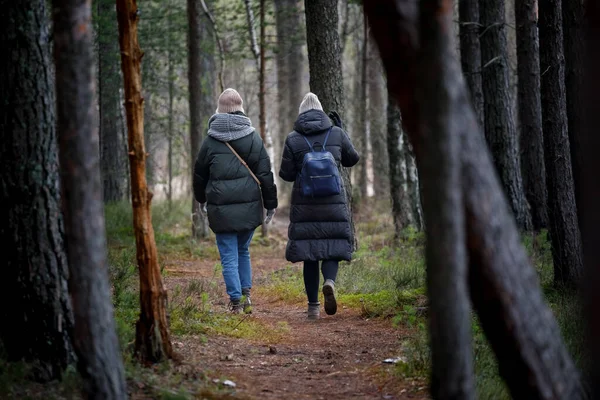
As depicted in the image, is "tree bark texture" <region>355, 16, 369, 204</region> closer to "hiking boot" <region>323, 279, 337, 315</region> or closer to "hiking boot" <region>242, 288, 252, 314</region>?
"hiking boot" <region>242, 288, 252, 314</region>

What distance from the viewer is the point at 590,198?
3.69m

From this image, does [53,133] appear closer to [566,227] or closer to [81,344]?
[81,344]

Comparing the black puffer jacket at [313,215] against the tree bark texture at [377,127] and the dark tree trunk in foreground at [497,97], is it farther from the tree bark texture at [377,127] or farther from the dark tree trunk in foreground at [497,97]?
the tree bark texture at [377,127]

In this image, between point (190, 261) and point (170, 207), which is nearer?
point (190, 261)

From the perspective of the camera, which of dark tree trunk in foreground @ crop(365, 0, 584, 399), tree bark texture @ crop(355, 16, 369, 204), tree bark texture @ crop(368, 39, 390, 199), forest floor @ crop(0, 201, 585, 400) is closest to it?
dark tree trunk in foreground @ crop(365, 0, 584, 399)

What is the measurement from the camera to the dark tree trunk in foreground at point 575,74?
8.84 meters

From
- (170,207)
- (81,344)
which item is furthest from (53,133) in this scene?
(170,207)

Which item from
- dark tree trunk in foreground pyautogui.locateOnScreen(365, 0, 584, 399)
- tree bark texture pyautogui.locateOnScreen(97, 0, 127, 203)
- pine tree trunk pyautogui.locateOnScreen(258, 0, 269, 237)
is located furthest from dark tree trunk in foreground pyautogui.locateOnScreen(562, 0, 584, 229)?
tree bark texture pyautogui.locateOnScreen(97, 0, 127, 203)

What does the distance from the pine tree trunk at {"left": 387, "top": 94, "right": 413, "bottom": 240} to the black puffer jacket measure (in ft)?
22.5

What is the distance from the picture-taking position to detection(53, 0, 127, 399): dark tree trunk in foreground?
4.23m

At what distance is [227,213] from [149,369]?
342 cm

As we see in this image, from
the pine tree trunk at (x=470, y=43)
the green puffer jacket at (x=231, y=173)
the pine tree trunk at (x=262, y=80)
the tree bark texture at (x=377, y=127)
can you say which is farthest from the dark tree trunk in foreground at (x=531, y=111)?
the tree bark texture at (x=377, y=127)

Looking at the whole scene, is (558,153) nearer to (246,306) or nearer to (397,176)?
(246,306)

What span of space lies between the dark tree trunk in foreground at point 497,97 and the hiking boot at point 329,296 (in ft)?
19.9
